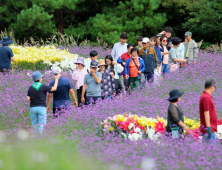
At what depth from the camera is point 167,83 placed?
34.1ft

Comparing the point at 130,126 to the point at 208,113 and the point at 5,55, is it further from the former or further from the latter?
the point at 5,55

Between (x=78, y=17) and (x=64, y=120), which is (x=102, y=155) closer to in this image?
(x=64, y=120)

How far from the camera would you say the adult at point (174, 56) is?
1185 centimetres

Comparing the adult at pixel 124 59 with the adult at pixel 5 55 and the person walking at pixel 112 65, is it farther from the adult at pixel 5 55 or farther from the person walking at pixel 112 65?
the adult at pixel 5 55

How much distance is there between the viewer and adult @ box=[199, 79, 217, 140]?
5805mm

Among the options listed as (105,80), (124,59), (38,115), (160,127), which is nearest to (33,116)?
(38,115)

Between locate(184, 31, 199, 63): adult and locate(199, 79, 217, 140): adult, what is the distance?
7049 mm

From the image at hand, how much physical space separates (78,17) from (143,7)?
5735mm

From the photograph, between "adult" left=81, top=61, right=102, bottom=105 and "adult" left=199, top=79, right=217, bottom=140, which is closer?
"adult" left=199, top=79, right=217, bottom=140

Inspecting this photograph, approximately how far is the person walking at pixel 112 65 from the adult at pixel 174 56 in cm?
279

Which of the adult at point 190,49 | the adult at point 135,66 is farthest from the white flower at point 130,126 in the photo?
the adult at point 190,49

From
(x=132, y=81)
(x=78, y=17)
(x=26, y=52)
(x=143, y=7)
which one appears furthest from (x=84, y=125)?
(x=78, y=17)

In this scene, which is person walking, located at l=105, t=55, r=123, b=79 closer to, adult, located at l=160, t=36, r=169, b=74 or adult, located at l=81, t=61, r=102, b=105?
adult, located at l=81, t=61, r=102, b=105

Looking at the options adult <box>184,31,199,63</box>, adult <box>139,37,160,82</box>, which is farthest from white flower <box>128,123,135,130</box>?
adult <box>184,31,199,63</box>
